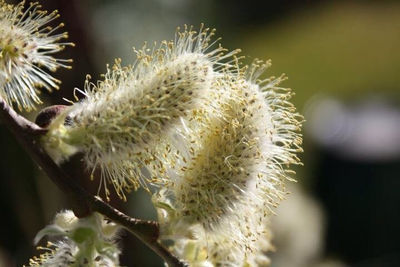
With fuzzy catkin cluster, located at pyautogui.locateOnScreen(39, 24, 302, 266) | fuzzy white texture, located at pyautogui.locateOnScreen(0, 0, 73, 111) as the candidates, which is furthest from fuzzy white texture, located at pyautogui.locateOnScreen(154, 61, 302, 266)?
fuzzy white texture, located at pyautogui.locateOnScreen(0, 0, 73, 111)

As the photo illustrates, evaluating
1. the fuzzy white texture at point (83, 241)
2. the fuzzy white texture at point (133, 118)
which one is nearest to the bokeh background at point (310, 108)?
the fuzzy white texture at point (83, 241)

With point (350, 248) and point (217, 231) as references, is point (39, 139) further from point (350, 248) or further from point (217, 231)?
point (350, 248)

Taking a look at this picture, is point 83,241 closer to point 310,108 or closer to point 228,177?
point 228,177

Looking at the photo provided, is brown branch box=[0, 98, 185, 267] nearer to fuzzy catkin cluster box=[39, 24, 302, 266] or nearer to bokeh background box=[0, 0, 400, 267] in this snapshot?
fuzzy catkin cluster box=[39, 24, 302, 266]

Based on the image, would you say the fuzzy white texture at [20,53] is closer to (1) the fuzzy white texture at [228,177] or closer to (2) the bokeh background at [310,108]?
(1) the fuzzy white texture at [228,177]

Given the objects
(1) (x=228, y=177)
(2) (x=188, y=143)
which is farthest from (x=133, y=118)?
(1) (x=228, y=177)
